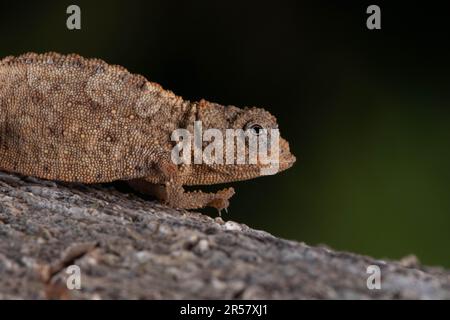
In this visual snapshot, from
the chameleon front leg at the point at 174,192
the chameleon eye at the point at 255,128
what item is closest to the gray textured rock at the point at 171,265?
the chameleon front leg at the point at 174,192

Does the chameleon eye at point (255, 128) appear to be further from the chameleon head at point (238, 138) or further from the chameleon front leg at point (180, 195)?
the chameleon front leg at point (180, 195)

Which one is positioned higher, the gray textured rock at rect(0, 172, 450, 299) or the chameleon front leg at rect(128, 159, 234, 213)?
the chameleon front leg at rect(128, 159, 234, 213)

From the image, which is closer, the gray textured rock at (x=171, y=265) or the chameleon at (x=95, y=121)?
the gray textured rock at (x=171, y=265)

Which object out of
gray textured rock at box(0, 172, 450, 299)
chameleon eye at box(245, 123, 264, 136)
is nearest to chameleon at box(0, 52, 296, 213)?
chameleon eye at box(245, 123, 264, 136)

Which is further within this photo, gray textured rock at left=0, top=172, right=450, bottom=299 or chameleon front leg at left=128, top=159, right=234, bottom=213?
chameleon front leg at left=128, top=159, right=234, bottom=213

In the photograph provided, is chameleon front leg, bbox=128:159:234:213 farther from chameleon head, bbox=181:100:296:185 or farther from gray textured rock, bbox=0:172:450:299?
gray textured rock, bbox=0:172:450:299

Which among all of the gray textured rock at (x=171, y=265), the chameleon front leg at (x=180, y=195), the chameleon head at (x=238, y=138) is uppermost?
the chameleon head at (x=238, y=138)

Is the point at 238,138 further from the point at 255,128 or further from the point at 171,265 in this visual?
the point at 171,265
